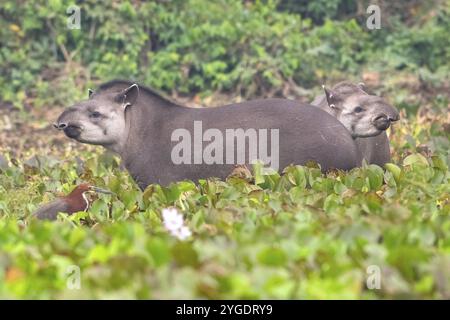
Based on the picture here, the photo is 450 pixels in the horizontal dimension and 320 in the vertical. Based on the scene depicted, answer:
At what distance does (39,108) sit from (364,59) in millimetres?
5144

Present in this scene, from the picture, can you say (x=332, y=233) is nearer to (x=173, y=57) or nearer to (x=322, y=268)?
(x=322, y=268)

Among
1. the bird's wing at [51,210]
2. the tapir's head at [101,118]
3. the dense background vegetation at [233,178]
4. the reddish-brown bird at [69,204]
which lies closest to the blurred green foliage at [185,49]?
the dense background vegetation at [233,178]

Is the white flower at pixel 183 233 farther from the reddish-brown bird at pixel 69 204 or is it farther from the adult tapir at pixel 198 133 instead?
the adult tapir at pixel 198 133

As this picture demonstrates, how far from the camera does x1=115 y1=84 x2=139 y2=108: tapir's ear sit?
10742 mm

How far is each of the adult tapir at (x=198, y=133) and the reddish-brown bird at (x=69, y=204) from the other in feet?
4.99

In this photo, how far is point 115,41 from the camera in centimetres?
1781

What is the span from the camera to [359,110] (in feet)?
36.7

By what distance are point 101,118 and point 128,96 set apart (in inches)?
12.3

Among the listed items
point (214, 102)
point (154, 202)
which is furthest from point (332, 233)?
point (214, 102)

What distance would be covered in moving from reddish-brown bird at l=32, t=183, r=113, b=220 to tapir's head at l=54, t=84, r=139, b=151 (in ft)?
5.34

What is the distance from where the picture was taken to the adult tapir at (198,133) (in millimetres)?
10266

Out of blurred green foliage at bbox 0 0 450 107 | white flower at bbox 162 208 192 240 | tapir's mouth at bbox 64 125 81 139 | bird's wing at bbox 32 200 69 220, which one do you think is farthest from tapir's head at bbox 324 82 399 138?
blurred green foliage at bbox 0 0 450 107

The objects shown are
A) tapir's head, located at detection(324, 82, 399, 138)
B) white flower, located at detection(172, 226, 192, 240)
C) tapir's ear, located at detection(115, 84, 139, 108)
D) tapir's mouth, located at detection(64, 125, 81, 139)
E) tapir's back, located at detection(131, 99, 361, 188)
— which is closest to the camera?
white flower, located at detection(172, 226, 192, 240)

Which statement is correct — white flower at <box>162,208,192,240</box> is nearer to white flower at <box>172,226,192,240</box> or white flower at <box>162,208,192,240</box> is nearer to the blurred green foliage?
white flower at <box>172,226,192,240</box>
